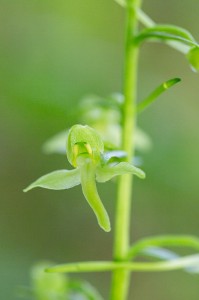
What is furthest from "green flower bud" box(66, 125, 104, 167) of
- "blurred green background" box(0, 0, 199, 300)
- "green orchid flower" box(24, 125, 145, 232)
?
"blurred green background" box(0, 0, 199, 300)

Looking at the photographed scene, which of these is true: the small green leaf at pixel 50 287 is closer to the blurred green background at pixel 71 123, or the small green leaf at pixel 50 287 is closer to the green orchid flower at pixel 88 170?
the green orchid flower at pixel 88 170

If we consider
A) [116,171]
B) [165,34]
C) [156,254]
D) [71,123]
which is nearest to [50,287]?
[156,254]

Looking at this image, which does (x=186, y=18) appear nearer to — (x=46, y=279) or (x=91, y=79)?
(x=91, y=79)

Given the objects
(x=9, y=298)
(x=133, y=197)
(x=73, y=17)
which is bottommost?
(x=9, y=298)

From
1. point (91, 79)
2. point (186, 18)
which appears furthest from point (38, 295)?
point (186, 18)

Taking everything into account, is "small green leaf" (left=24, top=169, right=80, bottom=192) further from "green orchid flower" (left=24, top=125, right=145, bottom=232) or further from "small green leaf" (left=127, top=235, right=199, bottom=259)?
"small green leaf" (left=127, top=235, right=199, bottom=259)

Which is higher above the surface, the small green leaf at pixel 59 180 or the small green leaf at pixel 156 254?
the small green leaf at pixel 59 180

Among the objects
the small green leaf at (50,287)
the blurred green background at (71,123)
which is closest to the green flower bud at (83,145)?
the small green leaf at (50,287)
